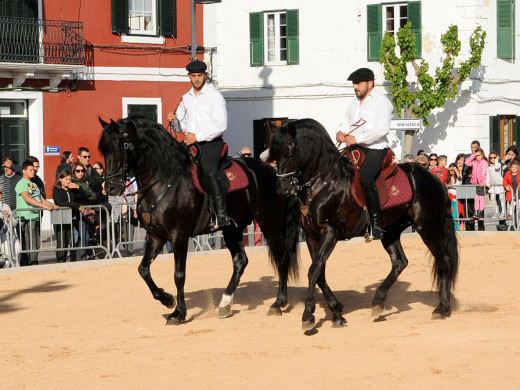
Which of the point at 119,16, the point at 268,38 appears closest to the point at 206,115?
the point at 119,16

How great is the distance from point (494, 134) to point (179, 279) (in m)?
26.2

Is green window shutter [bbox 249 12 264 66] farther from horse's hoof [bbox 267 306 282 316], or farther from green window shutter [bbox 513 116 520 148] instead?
horse's hoof [bbox 267 306 282 316]

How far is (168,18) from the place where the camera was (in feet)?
105

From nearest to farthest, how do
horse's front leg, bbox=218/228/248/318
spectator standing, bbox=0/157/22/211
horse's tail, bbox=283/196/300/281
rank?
1. horse's front leg, bbox=218/228/248/318
2. horse's tail, bbox=283/196/300/281
3. spectator standing, bbox=0/157/22/211

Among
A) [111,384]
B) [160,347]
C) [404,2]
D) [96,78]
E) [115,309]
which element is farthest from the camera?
[404,2]

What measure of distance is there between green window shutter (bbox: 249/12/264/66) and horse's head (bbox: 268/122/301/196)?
91.4 feet

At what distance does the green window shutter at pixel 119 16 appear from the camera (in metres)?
30.9

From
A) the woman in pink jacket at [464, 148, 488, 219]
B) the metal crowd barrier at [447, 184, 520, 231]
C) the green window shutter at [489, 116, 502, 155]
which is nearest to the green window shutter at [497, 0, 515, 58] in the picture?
the green window shutter at [489, 116, 502, 155]

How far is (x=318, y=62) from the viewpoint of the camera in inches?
1524

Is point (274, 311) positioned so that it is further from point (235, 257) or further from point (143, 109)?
point (143, 109)

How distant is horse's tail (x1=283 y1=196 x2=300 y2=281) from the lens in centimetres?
1380

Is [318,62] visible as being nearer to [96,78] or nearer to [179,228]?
[96,78]

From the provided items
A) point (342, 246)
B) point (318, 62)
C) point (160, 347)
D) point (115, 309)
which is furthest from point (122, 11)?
point (160, 347)

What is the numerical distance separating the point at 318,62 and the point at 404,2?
146 inches
